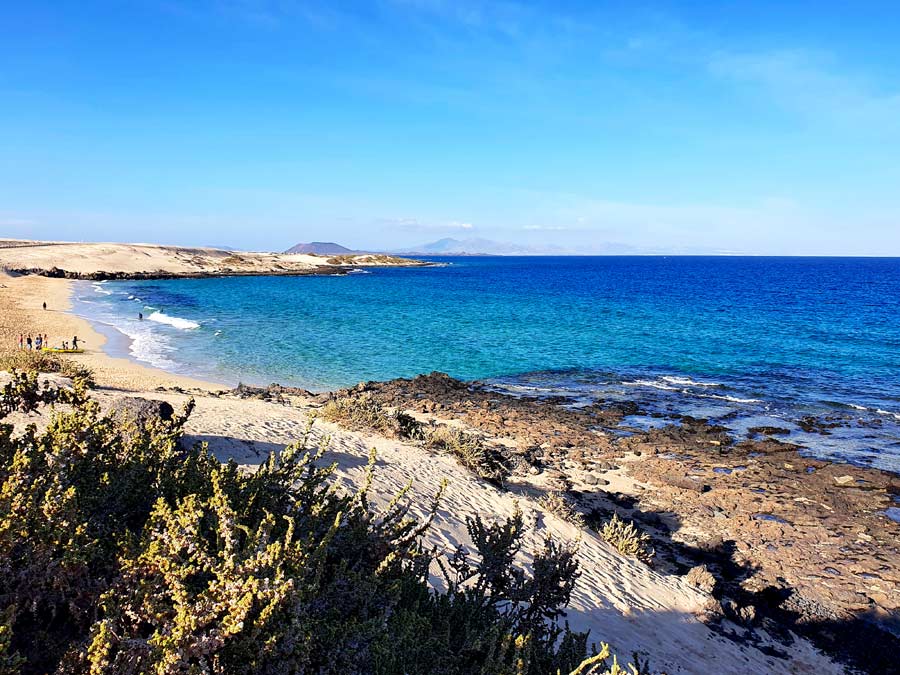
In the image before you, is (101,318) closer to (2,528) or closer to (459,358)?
(459,358)

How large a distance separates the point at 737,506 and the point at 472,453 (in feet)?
21.5

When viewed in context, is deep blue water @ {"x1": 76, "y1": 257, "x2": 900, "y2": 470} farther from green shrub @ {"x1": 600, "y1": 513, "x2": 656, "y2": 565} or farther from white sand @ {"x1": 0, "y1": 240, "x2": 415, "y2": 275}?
white sand @ {"x1": 0, "y1": 240, "x2": 415, "y2": 275}

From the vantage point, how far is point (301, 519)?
4.59m

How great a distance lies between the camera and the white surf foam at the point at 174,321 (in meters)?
36.2

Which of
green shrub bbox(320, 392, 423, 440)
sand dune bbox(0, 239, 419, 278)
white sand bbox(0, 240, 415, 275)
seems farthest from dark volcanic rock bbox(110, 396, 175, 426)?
white sand bbox(0, 240, 415, 275)

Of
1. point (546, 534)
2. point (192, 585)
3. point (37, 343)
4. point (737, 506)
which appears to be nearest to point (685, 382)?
point (737, 506)

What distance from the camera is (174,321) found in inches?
1497

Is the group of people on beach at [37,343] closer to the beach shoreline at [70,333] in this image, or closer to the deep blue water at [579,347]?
the beach shoreline at [70,333]

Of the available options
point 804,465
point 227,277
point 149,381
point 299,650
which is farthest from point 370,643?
point 227,277

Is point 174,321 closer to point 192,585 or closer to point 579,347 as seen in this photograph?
point 579,347

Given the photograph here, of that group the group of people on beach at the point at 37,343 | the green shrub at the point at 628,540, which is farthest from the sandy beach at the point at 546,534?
the group of people on beach at the point at 37,343

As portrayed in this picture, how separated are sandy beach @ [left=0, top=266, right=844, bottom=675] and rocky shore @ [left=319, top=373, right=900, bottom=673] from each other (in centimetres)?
44

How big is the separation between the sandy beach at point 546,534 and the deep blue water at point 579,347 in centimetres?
922

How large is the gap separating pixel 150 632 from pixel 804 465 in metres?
17.4
